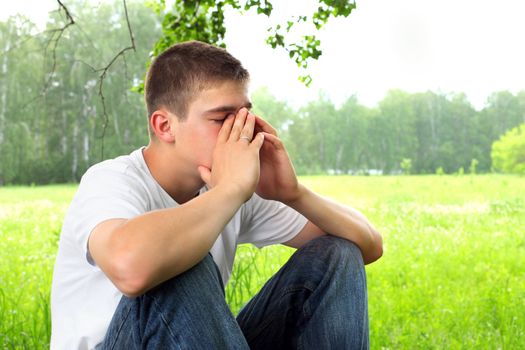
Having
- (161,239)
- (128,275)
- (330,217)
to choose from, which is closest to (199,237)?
(161,239)

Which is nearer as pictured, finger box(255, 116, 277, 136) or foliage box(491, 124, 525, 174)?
finger box(255, 116, 277, 136)

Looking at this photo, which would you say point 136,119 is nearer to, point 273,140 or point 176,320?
point 273,140

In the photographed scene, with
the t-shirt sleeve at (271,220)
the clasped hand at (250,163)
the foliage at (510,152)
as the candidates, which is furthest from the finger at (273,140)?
the foliage at (510,152)

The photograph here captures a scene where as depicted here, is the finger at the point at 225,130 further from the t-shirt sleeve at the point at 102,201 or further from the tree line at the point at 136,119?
the tree line at the point at 136,119

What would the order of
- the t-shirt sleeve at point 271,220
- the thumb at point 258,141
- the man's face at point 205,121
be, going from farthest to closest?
1. the t-shirt sleeve at point 271,220
2. the man's face at point 205,121
3. the thumb at point 258,141

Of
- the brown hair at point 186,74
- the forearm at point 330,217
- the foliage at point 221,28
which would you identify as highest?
the foliage at point 221,28

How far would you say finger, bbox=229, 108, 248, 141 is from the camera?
214 centimetres

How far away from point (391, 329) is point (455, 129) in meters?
35.8

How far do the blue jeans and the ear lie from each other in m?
0.59

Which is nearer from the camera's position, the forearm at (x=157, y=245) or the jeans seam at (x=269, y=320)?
the forearm at (x=157, y=245)

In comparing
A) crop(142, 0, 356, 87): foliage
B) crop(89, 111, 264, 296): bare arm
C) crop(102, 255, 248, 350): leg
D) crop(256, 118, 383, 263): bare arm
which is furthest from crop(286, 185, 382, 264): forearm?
crop(142, 0, 356, 87): foliage

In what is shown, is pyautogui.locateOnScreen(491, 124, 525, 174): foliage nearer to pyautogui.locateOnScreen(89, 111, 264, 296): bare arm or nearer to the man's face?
the man's face

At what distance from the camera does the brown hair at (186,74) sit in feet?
7.47

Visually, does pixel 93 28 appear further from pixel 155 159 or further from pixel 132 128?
pixel 155 159
